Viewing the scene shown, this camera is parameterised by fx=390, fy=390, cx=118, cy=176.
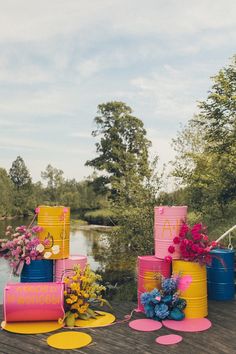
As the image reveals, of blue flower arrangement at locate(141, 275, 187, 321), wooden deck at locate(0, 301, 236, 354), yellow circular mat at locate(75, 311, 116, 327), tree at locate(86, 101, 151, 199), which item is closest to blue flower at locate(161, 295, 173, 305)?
blue flower arrangement at locate(141, 275, 187, 321)

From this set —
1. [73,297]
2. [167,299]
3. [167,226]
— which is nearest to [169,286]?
[167,299]

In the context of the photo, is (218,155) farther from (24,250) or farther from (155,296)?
(24,250)

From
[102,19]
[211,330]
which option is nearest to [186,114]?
[102,19]

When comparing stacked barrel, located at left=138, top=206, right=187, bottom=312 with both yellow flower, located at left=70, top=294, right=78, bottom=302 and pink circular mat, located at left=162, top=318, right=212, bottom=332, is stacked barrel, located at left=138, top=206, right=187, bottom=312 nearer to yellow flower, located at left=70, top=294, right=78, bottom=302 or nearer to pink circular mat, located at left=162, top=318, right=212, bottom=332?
pink circular mat, located at left=162, top=318, right=212, bottom=332

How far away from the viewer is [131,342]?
4875mm

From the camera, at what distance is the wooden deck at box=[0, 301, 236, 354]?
15.1ft

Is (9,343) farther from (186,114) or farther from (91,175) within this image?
(91,175)

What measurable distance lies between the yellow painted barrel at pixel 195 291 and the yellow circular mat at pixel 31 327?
6.24 feet

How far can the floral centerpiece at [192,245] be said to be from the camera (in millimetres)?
5887

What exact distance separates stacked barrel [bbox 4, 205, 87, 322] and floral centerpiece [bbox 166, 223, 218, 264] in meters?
1.59

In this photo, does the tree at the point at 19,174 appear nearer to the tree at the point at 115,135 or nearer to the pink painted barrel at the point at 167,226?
the tree at the point at 115,135

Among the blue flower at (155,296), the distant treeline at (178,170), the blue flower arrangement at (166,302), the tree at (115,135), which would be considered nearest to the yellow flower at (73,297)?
the blue flower arrangement at (166,302)

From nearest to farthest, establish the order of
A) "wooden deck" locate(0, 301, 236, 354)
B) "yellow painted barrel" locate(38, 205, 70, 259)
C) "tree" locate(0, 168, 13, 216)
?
"wooden deck" locate(0, 301, 236, 354) → "yellow painted barrel" locate(38, 205, 70, 259) → "tree" locate(0, 168, 13, 216)

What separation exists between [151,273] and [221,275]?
144 cm
